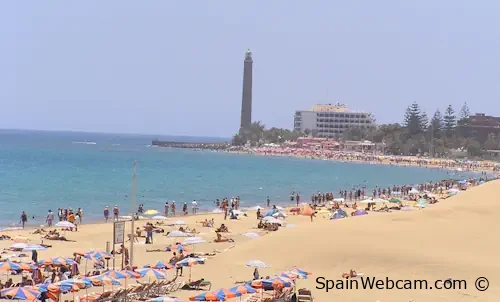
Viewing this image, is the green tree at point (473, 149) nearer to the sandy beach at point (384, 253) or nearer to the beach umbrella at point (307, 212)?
the beach umbrella at point (307, 212)

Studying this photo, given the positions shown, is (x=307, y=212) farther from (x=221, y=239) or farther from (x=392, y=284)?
(x=392, y=284)

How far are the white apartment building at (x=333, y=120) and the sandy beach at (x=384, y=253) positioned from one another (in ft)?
507

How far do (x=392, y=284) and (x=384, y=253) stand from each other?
1.66m

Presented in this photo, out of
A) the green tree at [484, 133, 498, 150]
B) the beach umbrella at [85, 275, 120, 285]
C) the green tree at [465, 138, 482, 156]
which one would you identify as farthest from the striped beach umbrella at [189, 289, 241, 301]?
the green tree at [484, 133, 498, 150]

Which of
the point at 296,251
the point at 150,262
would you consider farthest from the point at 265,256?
the point at 150,262

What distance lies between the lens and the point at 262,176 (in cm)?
7931

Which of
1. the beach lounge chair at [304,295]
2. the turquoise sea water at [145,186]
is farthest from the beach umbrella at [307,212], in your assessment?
the beach lounge chair at [304,295]

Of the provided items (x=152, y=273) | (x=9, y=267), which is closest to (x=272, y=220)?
(x=152, y=273)

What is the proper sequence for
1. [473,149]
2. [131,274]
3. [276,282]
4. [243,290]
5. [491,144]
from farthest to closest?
1. [491,144]
2. [473,149]
3. [131,274]
4. [276,282]
5. [243,290]

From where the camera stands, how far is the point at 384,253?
63.5ft

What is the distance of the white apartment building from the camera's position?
181 metres

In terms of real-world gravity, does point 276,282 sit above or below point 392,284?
above

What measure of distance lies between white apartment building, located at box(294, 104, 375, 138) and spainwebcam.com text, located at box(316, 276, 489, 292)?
159617 mm

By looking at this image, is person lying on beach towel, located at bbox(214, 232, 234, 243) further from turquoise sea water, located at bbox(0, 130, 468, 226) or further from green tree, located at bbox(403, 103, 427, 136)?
green tree, located at bbox(403, 103, 427, 136)
